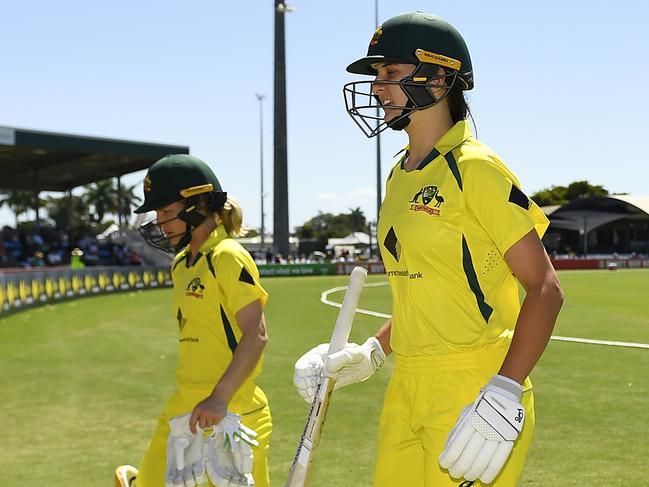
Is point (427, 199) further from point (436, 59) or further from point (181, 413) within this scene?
point (181, 413)

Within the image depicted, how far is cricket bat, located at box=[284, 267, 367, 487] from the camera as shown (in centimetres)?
324

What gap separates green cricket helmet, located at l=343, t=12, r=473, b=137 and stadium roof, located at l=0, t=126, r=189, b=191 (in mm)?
35032

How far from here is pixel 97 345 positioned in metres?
15.4

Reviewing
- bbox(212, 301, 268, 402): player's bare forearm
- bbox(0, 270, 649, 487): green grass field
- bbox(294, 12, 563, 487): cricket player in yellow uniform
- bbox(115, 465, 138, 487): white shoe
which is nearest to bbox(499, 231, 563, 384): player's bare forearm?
bbox(294, 12, 563, 487): cricket player in yellow uniform

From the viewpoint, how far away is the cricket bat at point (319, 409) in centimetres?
324

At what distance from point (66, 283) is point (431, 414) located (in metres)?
25.4

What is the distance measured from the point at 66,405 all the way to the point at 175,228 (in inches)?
241

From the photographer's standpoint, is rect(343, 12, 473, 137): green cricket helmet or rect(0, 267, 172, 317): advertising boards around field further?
rect(0, 267, 172, 317): advertising boards around field

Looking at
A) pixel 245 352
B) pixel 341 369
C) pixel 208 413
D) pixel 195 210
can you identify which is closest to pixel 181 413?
pixel 208 413

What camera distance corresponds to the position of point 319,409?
10.8 feet

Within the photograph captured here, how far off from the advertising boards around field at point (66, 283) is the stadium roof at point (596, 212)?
190 ft

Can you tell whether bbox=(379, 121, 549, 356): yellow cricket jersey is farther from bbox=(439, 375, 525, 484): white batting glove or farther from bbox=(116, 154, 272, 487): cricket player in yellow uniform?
bbox=(116, 154, 272, 487): cricket player in yellow uniform

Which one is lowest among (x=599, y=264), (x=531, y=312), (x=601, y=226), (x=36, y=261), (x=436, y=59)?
(x=599, y=264)

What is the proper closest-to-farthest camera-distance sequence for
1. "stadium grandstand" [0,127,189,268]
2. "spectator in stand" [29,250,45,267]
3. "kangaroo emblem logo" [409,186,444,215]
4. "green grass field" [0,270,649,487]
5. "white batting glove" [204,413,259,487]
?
"kangaroo emblem logo" [409,186,444,215]
"white batting glove" [204,413,259,487]
"green grass field" [0,270,649,487]
"stadium grandstand" [0,127,189,268]
"spectator in stand" [29,250,45,267]
